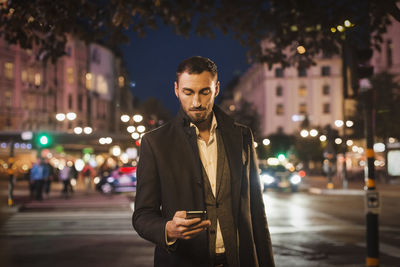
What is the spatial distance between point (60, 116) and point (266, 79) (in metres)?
49.8

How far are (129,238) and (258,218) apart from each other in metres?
10.1

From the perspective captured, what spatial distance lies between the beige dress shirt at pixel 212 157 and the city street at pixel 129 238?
150 centimetres

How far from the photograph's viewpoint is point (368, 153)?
8.56m

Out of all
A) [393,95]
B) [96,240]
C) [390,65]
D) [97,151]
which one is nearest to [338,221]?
[96,240]

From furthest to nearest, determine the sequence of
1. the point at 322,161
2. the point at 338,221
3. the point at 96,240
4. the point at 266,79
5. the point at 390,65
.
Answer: the point at 266,79 < the point at 322,161 < the point at 390,65 < the point at 338,221 < the point at 96,240

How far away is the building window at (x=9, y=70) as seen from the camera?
57188 mm

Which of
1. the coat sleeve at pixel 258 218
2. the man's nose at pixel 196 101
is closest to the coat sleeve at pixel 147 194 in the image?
the man's nose at pixel 196 101

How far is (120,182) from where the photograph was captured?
33688 millimetres

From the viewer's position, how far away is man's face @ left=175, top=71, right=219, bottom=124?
308cm

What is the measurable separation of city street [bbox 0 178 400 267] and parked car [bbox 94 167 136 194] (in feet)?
40.2

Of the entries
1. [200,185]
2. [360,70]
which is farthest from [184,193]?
[360,70]

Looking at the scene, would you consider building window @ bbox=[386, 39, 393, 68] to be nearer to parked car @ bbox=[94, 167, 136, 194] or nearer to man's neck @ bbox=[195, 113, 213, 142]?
parked car @ bbox=[94, 167, 136, 194]

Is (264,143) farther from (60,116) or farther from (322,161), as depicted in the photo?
(322,161)

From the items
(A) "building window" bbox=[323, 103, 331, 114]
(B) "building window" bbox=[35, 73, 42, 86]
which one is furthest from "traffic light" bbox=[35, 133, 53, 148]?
(A) "building window" bbox=[323, 103, 331, 114]
